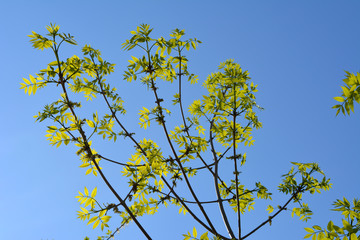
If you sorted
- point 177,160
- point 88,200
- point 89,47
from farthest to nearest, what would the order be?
point 89,47 → point 177,160 → point 88,200

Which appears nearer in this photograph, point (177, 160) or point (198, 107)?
point (177, 160)

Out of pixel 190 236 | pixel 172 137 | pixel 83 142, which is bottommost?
pixel 190 236

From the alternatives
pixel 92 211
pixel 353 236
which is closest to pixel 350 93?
pixel 353 236

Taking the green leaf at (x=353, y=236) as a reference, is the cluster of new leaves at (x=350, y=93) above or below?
above

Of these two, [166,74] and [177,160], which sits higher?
[166,74]

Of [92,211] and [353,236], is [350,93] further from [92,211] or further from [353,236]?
[92,211]

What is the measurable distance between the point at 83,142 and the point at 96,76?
3.54 ft

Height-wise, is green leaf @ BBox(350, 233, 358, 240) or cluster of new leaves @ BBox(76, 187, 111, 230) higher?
cluster of new leaves @ BBox(76, 187, 111, 230)

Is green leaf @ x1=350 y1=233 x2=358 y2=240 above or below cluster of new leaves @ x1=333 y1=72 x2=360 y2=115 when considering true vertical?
below

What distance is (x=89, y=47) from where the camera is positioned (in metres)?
3.74

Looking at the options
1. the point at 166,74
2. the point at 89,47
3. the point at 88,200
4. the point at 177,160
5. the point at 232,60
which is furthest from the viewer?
the point at 232,60

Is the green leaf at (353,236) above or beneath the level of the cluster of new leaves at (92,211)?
beneath

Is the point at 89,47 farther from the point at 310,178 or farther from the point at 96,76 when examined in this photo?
the point at 310,178

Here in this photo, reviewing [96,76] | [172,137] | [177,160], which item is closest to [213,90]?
[172,137]
